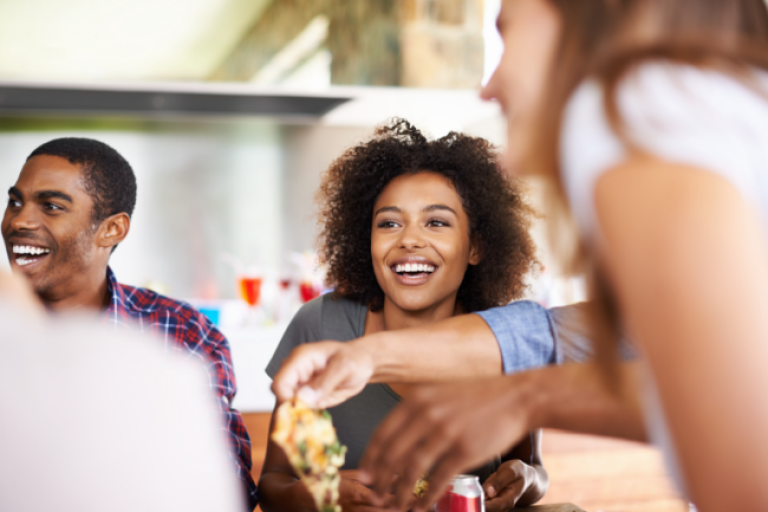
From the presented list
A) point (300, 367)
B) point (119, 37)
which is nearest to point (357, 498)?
point (300, 367)

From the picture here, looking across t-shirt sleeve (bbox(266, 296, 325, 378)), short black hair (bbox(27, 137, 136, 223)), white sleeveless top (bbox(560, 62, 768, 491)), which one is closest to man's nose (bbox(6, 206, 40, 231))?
short black hair (bbox(27, 137, 136, 223))

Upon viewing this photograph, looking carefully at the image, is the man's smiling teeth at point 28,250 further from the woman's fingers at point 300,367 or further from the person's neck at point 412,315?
the woman's fingers at point 300,367

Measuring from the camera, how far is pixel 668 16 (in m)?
0.49

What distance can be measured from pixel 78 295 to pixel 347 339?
0.61 m

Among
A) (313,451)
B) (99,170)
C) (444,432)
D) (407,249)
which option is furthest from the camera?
(99,170)

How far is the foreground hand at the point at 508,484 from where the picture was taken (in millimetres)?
1169

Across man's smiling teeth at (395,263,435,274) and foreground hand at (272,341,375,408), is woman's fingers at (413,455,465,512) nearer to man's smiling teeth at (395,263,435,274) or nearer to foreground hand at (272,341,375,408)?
foreground hand at (272,341,375,408)

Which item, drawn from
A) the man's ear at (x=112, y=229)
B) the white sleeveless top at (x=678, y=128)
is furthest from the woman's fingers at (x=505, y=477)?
the man's ear at (x=112, y=229)

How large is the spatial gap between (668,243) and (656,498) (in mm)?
2662

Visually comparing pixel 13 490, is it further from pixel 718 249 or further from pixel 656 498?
pixel 656 498

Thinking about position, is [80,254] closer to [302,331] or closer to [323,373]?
[302,331]

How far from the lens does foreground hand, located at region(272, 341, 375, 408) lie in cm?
85

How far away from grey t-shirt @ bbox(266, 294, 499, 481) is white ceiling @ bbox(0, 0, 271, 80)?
1.69 meters

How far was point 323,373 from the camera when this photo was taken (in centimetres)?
88
